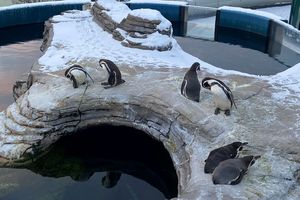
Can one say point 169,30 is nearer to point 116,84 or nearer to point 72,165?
point 116,84

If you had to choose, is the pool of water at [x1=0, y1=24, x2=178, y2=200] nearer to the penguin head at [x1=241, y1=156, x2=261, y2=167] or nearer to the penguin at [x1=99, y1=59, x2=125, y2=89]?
the penguin at [x1=99, y1=59, x2=125, y2=89]

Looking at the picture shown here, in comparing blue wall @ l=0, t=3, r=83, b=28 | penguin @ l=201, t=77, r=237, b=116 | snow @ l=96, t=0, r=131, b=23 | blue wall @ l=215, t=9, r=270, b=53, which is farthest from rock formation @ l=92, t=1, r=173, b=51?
blue wall @ l=0, t=3, r=83, b=28

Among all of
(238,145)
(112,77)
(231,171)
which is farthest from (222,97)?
(112,77)

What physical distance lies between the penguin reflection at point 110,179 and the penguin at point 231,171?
2440 millimetres

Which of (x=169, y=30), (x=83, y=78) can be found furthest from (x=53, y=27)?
(x=83, y=78)

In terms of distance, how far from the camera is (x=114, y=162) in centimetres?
828

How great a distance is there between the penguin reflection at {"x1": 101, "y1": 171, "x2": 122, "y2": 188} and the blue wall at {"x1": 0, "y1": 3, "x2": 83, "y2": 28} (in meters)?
9.18

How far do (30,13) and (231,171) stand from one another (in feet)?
39.1

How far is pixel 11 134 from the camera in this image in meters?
7.87

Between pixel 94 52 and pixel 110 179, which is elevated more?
pixel 94 52

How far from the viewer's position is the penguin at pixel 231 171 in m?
5.57

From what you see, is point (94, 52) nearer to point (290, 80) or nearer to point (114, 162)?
point (114, 162)

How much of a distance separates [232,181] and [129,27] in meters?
6.65

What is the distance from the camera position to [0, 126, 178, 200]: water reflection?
7.32 m
